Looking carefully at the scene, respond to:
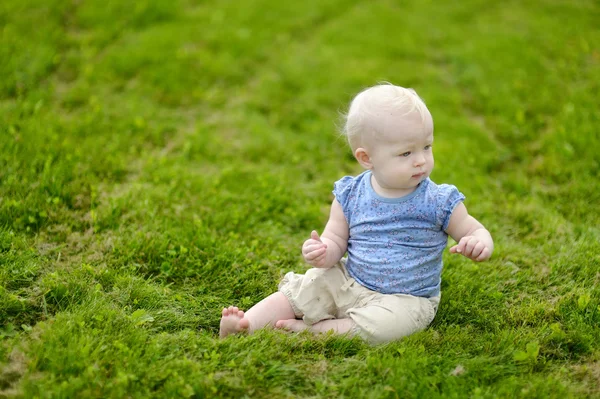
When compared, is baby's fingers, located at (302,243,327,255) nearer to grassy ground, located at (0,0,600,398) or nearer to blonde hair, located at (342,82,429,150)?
grassy ground, located at (0,0,600,398)

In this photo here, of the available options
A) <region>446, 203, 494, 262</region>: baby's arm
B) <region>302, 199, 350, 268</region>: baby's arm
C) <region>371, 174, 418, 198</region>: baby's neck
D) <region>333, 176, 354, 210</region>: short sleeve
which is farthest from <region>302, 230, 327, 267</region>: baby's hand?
<region>446, 203, 494, 262</region>: baby's arm

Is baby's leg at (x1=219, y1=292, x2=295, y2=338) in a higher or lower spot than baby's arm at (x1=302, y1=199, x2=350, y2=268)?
lower

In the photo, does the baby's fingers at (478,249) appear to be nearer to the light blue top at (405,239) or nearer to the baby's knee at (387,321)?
the light blue top at (405,239)

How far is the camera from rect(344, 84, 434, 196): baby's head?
3.19 m

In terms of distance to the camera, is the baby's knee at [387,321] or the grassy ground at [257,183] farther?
the baby's knee at [387,321]

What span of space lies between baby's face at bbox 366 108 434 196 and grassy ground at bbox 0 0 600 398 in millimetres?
873

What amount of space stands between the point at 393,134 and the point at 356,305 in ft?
3.16

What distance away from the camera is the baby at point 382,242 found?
3223 mm

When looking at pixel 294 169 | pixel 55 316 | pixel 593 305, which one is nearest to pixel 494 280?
pixel 593 305

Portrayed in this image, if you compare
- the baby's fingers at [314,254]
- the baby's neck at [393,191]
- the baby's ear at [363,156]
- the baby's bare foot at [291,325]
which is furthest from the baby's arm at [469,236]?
the baby's bare foot at [291,325]

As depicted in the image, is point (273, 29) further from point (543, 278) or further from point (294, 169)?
point (543, 278)

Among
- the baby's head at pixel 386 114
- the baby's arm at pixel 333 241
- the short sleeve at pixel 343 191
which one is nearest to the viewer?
the baby's head at pixel 386 114

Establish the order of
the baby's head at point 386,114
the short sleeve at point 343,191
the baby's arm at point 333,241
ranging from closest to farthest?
the baby's head at point 386,114, the baby's arm at point 333,241, the short sleeve at point 343,191

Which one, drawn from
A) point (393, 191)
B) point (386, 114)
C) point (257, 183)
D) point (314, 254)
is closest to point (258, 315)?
point (314, 254)
